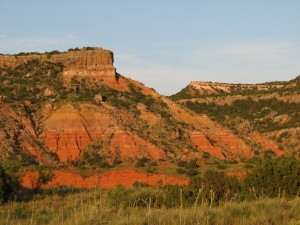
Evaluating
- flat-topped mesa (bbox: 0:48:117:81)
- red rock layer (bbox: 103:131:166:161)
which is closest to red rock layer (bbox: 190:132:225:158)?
red rock layer (bbox: 103:131:166:161)

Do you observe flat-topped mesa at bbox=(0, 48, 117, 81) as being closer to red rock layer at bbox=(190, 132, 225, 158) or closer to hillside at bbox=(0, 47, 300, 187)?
hillside at bbox=(0, 47, 300, 187)

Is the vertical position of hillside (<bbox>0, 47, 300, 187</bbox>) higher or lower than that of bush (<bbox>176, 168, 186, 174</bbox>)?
higher

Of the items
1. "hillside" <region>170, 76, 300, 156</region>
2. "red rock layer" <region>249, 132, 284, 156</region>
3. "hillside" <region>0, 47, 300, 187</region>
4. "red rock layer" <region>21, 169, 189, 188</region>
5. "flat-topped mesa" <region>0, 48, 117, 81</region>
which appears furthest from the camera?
"hillside" <region>170, 76, 300, 156</region>

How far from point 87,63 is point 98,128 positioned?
13471mm

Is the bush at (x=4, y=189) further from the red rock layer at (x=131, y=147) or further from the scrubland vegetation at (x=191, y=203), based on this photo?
the red rock layer at (x=131, y=147)

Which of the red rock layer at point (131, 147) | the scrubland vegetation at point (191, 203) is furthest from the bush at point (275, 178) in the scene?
the red rock layer at point (131, 147)

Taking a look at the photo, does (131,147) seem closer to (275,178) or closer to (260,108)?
(275,178)

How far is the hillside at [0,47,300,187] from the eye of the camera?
155 ft

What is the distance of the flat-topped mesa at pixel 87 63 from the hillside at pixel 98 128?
0.46 feet

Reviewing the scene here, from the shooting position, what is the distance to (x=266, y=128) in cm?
9412

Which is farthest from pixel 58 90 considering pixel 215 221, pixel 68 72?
pixel 215 221

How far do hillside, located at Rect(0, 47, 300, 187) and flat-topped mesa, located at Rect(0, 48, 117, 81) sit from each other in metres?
0.14

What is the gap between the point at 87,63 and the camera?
6662 centimetres

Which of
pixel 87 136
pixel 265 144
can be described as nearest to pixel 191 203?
pixel 87 136
